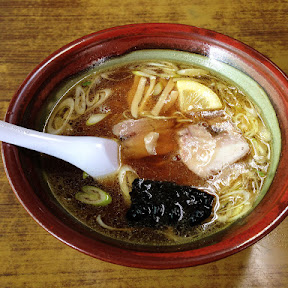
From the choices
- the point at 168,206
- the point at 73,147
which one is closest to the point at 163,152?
the point at 168,206

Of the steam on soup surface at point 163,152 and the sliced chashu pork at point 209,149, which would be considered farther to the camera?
the sliced chashu pork at point 209,149

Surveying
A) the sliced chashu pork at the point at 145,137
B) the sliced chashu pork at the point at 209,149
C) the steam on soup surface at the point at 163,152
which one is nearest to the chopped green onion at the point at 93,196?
the steam on soup surface at the point at 163,152

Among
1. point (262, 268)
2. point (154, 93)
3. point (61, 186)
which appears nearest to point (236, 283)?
point (262, 268)

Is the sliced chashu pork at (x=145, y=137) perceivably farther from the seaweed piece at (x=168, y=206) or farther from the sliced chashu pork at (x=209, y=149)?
the seaweed piece at (x=168, y=206)

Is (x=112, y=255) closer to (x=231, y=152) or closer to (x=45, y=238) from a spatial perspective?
(x=45, y=238)

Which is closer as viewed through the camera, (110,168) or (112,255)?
(112,255)

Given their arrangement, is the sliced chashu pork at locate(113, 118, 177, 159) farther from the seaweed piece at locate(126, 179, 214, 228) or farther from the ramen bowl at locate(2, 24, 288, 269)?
the ramen bowl at locate(2, 24, 288, 269)

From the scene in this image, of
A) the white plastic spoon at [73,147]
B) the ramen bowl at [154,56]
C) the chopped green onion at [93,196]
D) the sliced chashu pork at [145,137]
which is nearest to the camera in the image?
the ramen bowl at [154,56]
